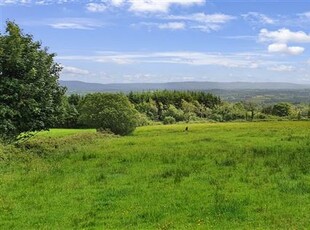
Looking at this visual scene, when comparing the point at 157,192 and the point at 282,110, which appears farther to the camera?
the point at 282,110

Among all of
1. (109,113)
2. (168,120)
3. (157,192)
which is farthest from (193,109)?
(157,192)

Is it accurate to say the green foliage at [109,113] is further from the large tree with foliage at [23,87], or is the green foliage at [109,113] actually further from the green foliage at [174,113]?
the green foliage at [174,113]

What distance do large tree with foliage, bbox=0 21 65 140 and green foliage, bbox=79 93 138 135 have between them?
33.4 meters

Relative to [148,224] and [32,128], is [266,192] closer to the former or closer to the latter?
[148,224]

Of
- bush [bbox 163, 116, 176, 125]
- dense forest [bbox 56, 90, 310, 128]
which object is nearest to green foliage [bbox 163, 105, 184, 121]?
dense forest [bbox 56, 90, 310, 128]

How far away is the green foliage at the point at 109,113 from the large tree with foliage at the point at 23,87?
33.4 m

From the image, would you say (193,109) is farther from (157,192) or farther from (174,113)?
(157,192)

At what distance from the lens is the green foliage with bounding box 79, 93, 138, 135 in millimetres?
75000

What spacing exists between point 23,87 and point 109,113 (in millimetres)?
38172

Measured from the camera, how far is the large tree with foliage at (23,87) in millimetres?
36281

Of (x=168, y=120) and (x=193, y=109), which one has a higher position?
(x=193, y=109)

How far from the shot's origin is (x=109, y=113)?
74312mm

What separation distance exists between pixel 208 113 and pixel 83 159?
142 m

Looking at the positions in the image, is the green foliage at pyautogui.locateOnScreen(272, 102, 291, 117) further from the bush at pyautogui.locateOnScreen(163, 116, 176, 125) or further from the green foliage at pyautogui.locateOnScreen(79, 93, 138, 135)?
the green foliage at pyautogui.locateOnScreen(79, 93, 138, 135)
